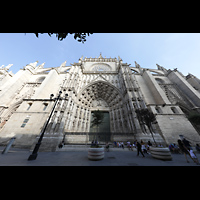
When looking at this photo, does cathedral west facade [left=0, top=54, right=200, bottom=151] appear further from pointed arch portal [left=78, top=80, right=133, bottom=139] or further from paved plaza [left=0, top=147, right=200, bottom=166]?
paved plaza [left=0, top=147, right=200, bottom=166]

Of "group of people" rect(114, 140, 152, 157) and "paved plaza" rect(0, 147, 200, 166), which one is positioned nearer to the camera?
"paved plaza" rect(0, 147, 200, 166)

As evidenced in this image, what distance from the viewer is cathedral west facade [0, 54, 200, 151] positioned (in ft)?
33.8

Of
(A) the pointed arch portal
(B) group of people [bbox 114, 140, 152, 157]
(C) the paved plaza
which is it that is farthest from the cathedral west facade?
(C) the paved plaza

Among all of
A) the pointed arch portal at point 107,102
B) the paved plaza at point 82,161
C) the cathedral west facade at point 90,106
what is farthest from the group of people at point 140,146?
the pointed arch portal at point 107,102

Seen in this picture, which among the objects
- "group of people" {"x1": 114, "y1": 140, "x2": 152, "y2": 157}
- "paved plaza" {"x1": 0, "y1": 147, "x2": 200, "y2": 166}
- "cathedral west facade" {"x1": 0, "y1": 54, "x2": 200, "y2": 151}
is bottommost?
"paved plaza" {"x1": 0, "y1": 147, "x2": 200, "y2": 166}

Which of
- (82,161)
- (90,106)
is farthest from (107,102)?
(82,161)

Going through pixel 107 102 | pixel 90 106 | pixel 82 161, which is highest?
pixel 107 102

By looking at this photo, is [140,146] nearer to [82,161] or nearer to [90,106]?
[82,161]

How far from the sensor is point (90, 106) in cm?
1750
